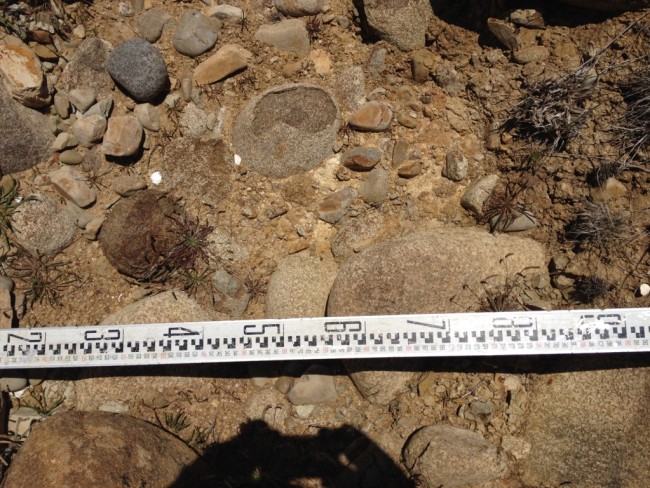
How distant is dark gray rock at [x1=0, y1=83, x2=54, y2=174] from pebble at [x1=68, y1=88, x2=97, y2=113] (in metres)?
0.29

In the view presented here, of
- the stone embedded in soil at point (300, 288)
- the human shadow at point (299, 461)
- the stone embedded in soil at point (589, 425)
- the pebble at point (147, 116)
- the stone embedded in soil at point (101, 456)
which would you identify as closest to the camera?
the stone embedded in soil at point (101, 456)

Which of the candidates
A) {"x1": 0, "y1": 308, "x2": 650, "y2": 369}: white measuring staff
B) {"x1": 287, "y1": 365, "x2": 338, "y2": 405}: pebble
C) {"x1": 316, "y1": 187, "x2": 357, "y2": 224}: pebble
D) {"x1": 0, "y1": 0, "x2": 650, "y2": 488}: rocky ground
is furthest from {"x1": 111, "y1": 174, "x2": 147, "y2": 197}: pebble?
{"x1": 287, "y1": 365, "x2": 338, "y2": 405}: pebble

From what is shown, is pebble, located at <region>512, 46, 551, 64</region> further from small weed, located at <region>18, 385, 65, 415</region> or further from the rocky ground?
small weed, located at <region>18, 385, 65, 415</region>

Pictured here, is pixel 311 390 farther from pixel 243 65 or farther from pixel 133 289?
pixel 243 65

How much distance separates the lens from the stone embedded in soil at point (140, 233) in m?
3.86

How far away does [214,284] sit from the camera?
3.98 meters

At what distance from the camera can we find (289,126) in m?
3.88

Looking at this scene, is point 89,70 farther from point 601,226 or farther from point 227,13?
point 601,226

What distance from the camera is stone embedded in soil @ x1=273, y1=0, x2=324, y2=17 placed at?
4.00 meters

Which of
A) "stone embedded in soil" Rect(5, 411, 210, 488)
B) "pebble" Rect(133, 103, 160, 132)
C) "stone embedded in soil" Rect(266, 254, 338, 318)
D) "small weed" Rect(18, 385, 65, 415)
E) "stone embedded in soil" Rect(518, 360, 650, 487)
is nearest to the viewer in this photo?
"stone embedded in soil" Rect(5, 411, 210, 488)

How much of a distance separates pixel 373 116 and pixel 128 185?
2.12m

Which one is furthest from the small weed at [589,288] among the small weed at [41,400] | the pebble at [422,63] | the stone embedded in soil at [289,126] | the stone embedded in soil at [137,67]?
the small weed at [41,400]

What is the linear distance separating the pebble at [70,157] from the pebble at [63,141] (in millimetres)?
52

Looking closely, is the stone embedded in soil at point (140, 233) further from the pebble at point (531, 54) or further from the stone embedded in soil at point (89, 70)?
the pebble at point (531, 54)
